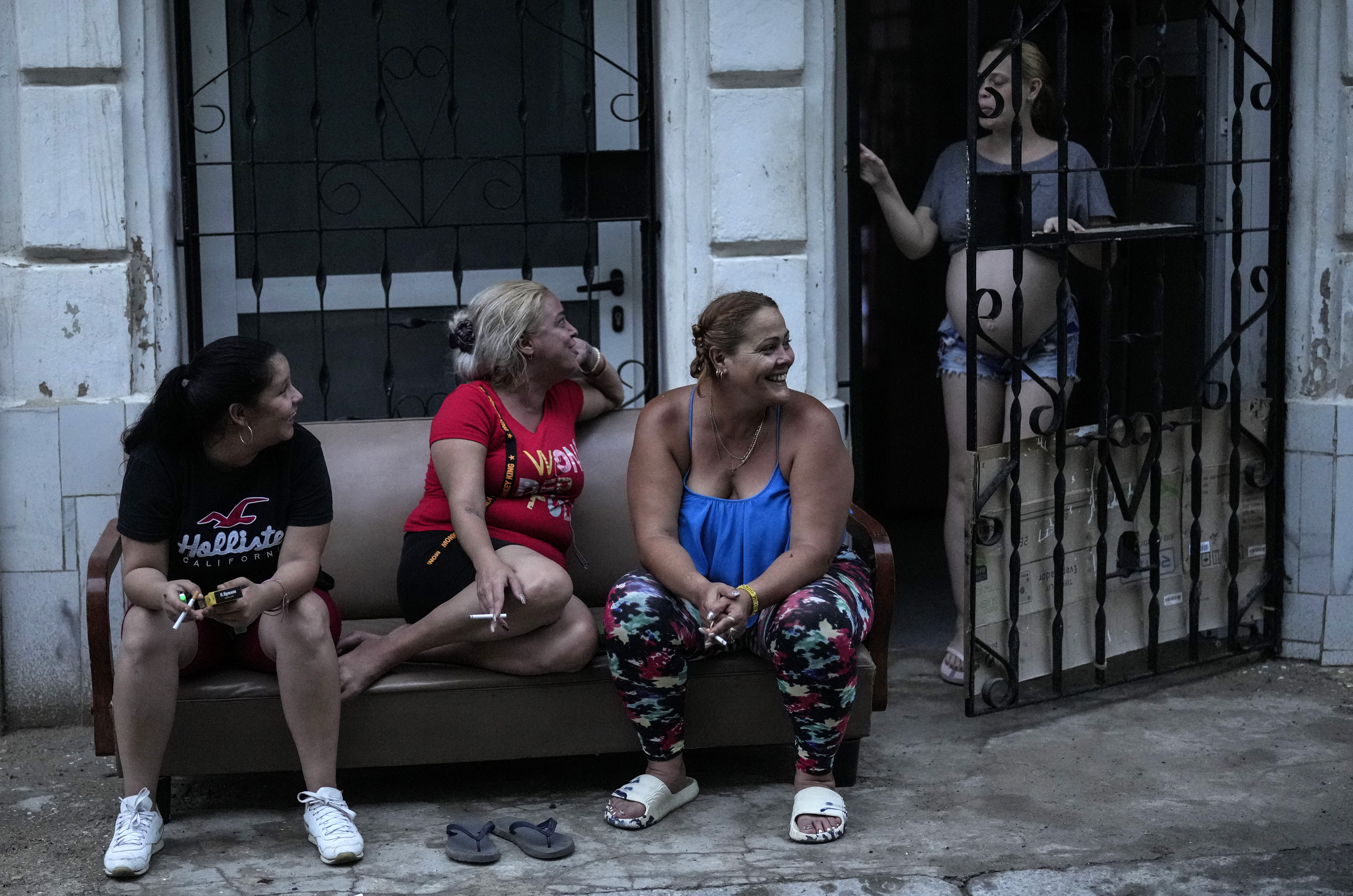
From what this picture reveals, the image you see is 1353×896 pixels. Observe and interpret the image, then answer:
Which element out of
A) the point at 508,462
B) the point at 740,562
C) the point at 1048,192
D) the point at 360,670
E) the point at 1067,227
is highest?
the point at 1048,192

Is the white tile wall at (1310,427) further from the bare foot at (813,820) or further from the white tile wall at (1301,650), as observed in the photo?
the bare foot at (813,820)

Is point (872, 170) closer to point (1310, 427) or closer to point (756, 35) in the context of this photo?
point (756, 35)

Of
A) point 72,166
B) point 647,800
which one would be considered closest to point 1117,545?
point 647,800

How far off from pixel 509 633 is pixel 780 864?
84cm

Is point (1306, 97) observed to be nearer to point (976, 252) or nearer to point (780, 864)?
point (976, 252)

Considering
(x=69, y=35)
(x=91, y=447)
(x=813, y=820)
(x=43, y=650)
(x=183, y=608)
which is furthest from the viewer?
(x=43, y=650)

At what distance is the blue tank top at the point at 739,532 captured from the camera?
150 inches

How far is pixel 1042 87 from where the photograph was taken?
4555 mm

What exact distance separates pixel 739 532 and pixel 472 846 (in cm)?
98

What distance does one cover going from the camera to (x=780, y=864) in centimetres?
347

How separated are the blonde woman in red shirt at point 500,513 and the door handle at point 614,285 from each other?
2.29 feet

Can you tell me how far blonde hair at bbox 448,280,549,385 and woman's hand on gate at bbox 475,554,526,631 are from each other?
54 cm

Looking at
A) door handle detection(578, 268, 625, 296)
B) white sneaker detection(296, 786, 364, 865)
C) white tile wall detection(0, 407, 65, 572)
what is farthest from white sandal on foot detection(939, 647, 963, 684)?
white tile wall detection(0, 407, 65, 572)

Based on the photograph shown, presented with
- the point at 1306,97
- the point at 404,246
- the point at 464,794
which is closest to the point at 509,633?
the point at 464,794
